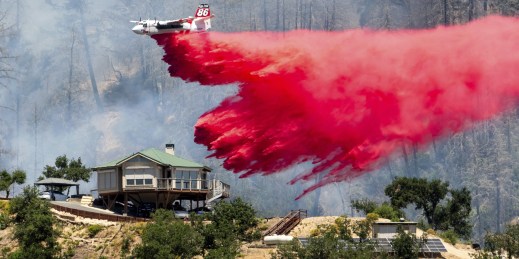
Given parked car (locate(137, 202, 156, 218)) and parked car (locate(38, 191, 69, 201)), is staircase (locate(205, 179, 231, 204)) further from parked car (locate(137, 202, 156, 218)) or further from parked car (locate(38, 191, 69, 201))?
parked car (locate(38, 191, 69, 201))

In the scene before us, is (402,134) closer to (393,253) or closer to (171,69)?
(393,253)

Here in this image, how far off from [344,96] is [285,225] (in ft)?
42.0

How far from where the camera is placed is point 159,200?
424 ft

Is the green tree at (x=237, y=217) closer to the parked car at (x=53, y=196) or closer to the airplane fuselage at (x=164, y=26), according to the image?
the airplane fuselage at (x=164, y=26)

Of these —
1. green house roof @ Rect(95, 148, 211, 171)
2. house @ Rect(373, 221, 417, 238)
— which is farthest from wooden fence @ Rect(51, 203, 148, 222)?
house @ Rect(373, 221, 417, 238)

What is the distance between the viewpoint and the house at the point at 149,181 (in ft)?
420

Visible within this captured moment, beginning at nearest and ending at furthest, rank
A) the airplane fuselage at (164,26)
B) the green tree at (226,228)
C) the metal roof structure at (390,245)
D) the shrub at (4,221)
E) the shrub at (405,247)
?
the green tree at (226,228), the shrub at (405,247), the metal roof structure at (390,245), the shrub at (4,221), the airplane fuselage at (164,26)

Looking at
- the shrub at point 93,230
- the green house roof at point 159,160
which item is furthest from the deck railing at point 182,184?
the shrub at point 93,230

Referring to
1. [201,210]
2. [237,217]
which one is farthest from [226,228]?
[201,210]

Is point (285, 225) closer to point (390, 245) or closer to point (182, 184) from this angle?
point (390, 245)

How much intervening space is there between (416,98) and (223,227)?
802 inches

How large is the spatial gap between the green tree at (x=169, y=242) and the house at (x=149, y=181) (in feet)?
54.1

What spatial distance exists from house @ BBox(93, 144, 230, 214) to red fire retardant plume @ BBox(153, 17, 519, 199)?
10.7 m

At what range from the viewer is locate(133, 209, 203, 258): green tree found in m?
106
